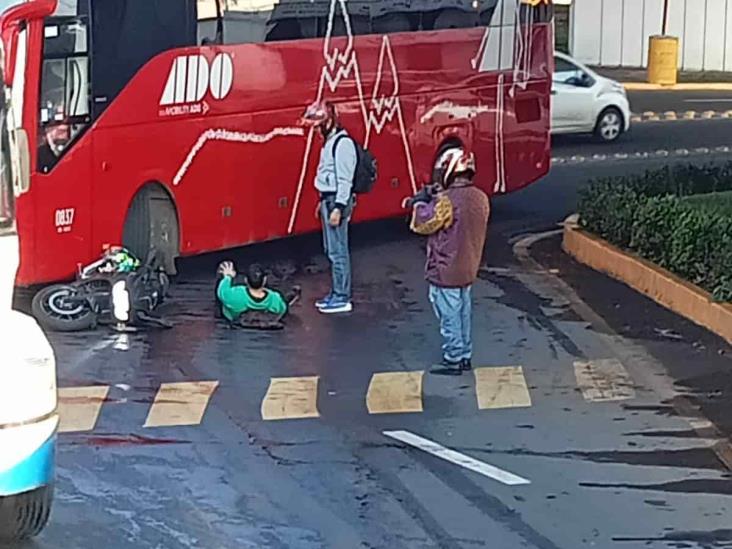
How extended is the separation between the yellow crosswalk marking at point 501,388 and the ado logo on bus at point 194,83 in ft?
14.0

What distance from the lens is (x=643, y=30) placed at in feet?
154

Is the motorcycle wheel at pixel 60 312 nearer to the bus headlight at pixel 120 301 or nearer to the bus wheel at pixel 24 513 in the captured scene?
the bus headlight at pixel 120 301

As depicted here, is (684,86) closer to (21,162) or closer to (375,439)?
(375,439)

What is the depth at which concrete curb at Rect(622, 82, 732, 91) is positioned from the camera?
41.2 m

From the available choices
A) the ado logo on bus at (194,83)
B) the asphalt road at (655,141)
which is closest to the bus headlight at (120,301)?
the ado logo on bus at (194,83)

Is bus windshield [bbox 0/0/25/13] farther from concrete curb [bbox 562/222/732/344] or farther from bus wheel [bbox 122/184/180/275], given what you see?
concrete curb [bbox 562/222/732/344]

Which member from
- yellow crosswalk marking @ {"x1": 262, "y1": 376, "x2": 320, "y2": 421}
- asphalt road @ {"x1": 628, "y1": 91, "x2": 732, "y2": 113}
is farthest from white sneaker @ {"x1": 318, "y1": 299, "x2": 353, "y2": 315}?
asphalt road @ {"x1": 628, "y1": 91, "x2": 732, "y2": 113}

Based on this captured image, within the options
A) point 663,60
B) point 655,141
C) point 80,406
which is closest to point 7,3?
point 80,406

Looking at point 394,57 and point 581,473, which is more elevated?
point 394,57

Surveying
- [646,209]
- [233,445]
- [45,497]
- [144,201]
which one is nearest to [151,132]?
[144,201]

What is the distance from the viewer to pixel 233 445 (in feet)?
34.2

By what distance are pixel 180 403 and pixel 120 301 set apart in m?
2.48

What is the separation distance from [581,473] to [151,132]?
6.64 metres

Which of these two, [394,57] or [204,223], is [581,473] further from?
[394,57]
